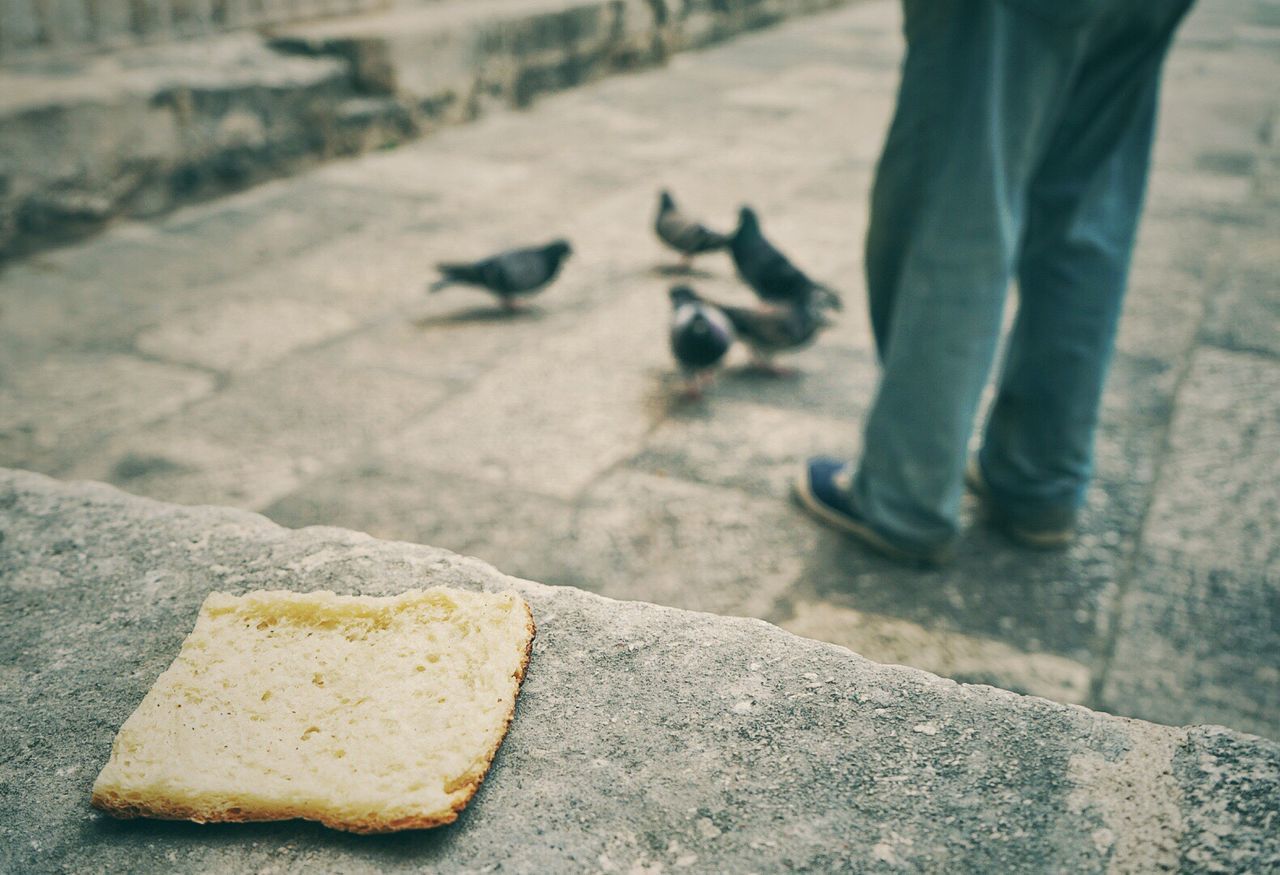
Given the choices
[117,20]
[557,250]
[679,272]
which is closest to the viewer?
[557,250]

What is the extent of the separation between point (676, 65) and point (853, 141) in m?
2.66

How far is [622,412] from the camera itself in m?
3.15

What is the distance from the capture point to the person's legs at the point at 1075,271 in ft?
7.19

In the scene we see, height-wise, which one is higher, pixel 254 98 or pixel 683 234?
pixel 254 98

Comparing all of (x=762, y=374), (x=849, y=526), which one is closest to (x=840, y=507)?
(x=849, y=526)

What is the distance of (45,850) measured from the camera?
99 cm

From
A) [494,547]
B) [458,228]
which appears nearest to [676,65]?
[458,228]

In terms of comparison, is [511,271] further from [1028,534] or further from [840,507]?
[1028,534]

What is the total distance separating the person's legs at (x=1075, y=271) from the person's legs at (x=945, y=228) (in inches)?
6.5

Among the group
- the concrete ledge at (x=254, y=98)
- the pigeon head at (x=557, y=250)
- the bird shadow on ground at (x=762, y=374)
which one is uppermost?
→ the concrete ledge at (x=254, y=98)

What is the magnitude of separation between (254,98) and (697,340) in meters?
2.96

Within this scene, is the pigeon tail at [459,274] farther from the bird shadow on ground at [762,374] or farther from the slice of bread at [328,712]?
the slice of bread at [328,712]

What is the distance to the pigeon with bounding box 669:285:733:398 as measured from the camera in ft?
10.1

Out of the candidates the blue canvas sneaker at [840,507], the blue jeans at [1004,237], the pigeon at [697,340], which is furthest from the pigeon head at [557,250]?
the blue jeans at [1004,237]
